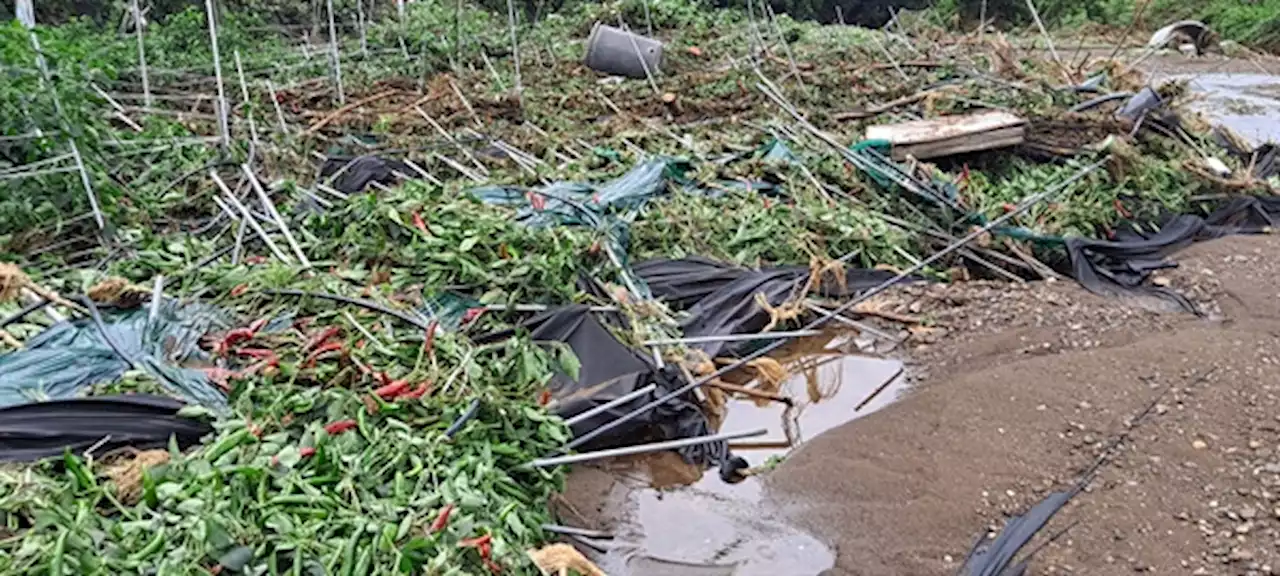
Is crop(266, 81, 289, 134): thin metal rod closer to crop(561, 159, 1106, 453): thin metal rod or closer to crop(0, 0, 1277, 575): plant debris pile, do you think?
crop(0, 0, 1277, 575): plant debris pile

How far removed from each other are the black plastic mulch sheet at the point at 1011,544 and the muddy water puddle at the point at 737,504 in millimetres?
507

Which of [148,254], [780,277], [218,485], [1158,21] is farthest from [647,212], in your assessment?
[1158,21]

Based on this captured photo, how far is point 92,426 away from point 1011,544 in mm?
3108

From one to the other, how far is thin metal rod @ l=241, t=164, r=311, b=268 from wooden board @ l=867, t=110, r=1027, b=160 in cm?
439

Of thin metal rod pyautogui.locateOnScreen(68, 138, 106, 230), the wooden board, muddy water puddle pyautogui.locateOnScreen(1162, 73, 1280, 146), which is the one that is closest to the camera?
thin metal rod pyautogui.locateOnScreen(68, 138, 106, 230)

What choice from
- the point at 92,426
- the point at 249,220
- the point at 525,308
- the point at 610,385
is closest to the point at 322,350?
the point at 92,426

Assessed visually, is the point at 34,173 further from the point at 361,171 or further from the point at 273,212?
the point at 361,171

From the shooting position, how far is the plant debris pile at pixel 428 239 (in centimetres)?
297

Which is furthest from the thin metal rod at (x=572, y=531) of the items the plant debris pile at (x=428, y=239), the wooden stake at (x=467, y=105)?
the wooden stake at (x=467, y=105)

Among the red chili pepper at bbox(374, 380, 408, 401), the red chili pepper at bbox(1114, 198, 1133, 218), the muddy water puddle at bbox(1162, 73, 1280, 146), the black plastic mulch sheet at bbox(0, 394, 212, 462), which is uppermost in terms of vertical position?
the black plastic mulch sheet at bbox(0, 394, 212, 462)

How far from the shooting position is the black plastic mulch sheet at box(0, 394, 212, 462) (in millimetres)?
3076

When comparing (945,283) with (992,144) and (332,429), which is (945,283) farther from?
(332,429)

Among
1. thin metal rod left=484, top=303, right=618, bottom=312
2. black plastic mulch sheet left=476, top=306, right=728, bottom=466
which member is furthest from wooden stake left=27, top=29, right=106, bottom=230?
black plastic mulch sheet left=476, top=306, right=728, bottom=466

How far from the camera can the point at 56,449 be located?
3.09 metres
